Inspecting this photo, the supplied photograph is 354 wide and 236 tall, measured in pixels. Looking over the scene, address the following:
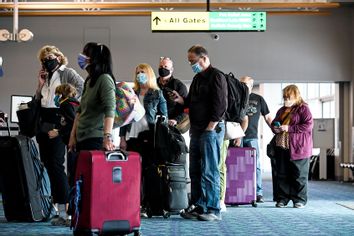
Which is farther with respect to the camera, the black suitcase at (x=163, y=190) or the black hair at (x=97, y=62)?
the black suitcase at (x=163, y=190)

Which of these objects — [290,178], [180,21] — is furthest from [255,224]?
[180,21]

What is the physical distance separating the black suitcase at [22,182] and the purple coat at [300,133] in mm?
3044

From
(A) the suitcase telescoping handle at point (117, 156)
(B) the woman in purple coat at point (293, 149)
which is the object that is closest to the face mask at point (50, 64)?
(A) the suitcase telescoping handle at point (117, 156)

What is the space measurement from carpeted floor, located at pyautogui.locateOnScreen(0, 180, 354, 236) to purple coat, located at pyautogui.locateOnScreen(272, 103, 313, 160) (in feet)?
1.94

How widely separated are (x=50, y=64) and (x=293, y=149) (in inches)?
124

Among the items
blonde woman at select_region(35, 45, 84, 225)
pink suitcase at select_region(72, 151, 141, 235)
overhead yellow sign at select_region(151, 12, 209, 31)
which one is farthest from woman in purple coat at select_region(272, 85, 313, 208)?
pink suitcase at select_region(72, 151, 141, 235)

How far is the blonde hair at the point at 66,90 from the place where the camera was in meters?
5.43

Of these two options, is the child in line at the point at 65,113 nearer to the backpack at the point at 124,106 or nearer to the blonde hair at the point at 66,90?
the blonde hair at the point at 66,90

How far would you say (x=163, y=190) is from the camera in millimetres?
6289

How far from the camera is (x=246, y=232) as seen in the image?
523 cm

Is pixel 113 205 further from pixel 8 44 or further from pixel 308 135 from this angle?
pixel 8 44

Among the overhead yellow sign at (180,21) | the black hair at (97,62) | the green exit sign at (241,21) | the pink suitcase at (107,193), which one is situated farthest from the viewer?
the green exit sign at (241,21)

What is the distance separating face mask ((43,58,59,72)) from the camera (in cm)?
569

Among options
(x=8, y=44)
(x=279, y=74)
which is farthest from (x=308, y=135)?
(x=8, y=44)
